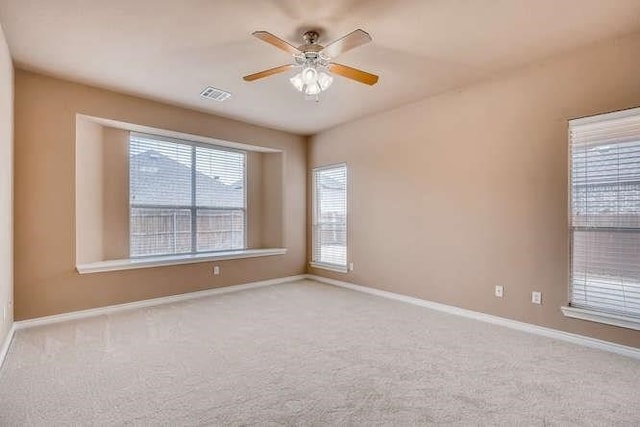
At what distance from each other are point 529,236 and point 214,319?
3505mm

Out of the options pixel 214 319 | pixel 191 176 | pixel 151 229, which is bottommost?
pixel 214 319

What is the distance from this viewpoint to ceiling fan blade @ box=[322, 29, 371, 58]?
233cm

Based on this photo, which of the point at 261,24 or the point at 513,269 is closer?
the point at 261,24

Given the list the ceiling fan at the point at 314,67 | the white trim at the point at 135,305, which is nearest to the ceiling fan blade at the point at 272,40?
the ceiling fan at the point at 314,67

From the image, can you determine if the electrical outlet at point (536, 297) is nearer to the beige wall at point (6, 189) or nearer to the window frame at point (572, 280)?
the window frame at point (572, 280)

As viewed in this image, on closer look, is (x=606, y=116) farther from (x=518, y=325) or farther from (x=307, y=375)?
(x=307, y=375)

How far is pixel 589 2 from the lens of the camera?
237cm

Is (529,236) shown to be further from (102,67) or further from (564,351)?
(102,67)

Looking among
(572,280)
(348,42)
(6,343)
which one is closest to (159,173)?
(6,343)

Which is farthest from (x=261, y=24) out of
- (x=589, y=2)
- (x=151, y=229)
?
(x=151, y=229)

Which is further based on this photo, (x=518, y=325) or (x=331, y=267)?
(x=331, y=267)

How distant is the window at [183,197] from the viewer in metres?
4.65

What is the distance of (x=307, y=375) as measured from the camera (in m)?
2.47

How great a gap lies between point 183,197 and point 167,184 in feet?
0.98
